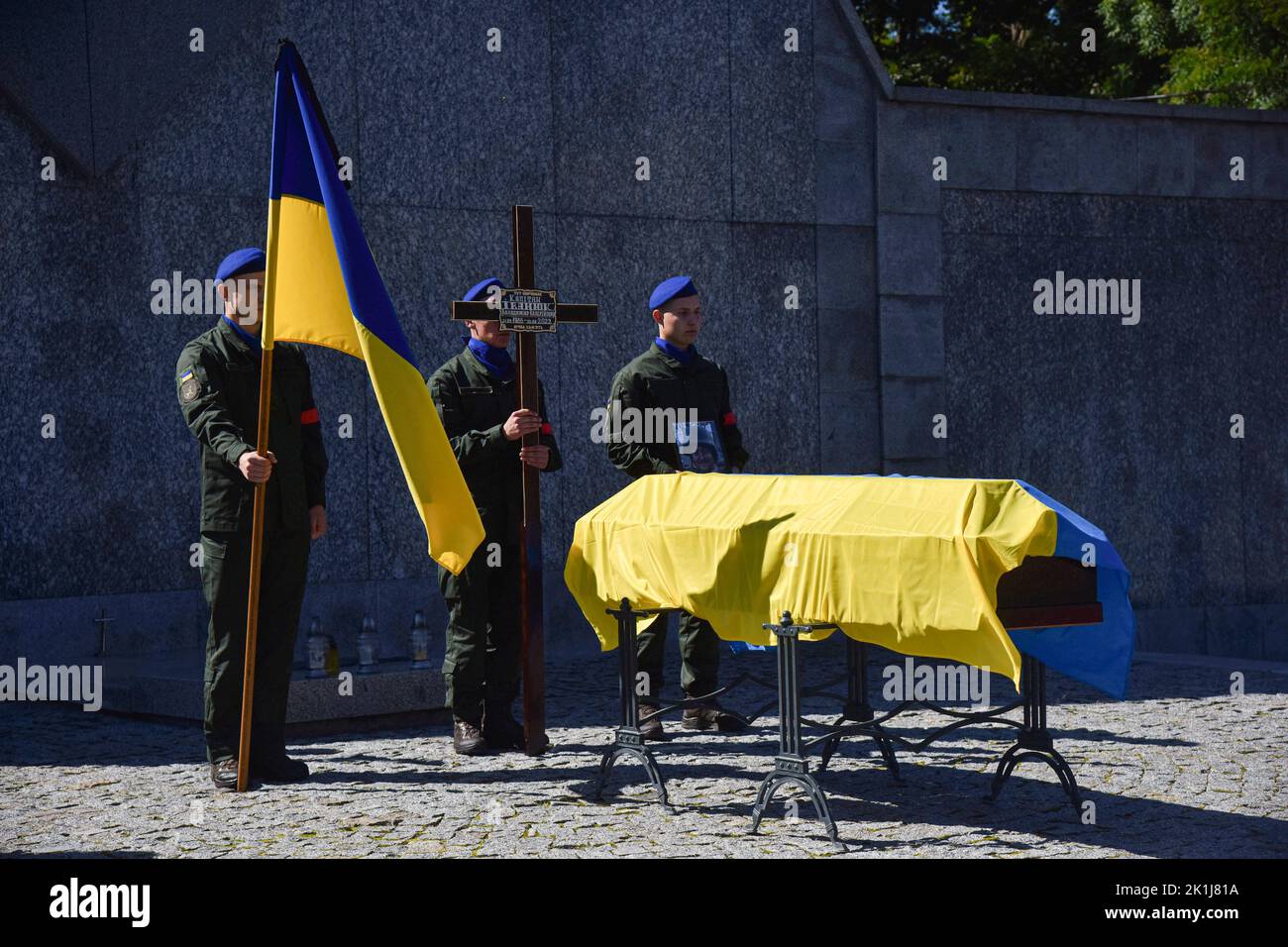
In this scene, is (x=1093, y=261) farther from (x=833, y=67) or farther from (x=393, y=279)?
(x=393, y=279)

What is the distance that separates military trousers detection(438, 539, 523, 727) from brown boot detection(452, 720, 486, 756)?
3 centimetres

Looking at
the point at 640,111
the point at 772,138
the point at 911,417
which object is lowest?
the point at 911,417

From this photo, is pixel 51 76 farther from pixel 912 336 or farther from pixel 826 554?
pixel 826 554

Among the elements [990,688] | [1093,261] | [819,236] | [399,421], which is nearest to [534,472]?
[399,421]

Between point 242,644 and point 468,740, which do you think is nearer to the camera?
point 242,644

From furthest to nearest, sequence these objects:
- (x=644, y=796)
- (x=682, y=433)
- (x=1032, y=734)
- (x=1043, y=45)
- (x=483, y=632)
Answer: (x=1043, y=45) → (x=682, y=433) → (x=483, y=632) → (x=644, y=796) → (x=1032, y=734)

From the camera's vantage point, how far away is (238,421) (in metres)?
6.67

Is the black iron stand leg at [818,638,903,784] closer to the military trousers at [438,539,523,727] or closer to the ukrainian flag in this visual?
the military trousers at [438,539,523,727]

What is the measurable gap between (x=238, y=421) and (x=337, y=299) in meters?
0.64

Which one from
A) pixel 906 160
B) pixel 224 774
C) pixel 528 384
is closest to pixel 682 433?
pixel 528 384

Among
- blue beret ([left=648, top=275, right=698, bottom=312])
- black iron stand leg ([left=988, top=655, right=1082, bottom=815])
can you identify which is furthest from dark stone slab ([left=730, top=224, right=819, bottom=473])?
black iron stand leg ([left=988, top=655, right=1082, bottom=815])

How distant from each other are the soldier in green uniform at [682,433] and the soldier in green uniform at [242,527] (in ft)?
5.45

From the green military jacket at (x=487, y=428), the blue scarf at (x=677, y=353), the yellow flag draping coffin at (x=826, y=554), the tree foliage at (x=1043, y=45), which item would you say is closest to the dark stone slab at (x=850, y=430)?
the blue scarf at (x=677, y=353)

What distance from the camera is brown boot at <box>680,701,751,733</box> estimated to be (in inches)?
308
